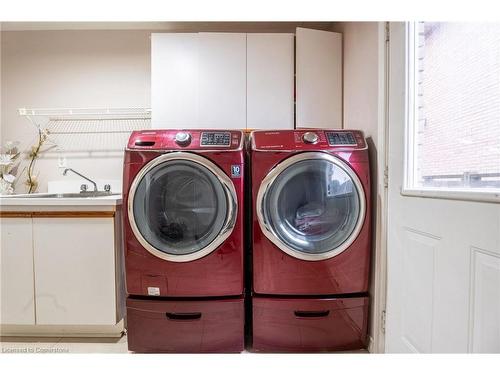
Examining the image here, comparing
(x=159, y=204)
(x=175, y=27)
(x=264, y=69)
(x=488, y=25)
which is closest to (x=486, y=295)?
(x=488, y=25)

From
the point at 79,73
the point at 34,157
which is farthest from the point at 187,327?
the point at 79,73

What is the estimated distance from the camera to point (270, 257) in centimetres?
137

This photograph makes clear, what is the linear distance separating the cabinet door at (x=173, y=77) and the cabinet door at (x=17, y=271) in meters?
0.99

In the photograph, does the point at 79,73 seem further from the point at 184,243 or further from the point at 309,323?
the point at 309,323

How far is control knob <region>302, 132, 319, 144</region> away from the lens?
55.1 inches

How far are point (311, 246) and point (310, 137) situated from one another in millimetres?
561

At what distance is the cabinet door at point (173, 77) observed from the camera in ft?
6.10

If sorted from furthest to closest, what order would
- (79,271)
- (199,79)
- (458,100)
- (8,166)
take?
(8,166) → (199,79) → (79,271) → (458,100)

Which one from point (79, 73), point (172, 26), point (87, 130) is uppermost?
point (172, 26)

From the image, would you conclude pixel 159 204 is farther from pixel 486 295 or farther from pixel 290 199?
pixel 486 295

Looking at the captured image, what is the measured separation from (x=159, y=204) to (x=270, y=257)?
0.63 meters

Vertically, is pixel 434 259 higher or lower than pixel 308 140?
lower

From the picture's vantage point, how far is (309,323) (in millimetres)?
1385

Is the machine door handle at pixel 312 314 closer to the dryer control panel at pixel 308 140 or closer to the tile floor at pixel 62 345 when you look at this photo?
the dryer control panel at pixel 308 140
